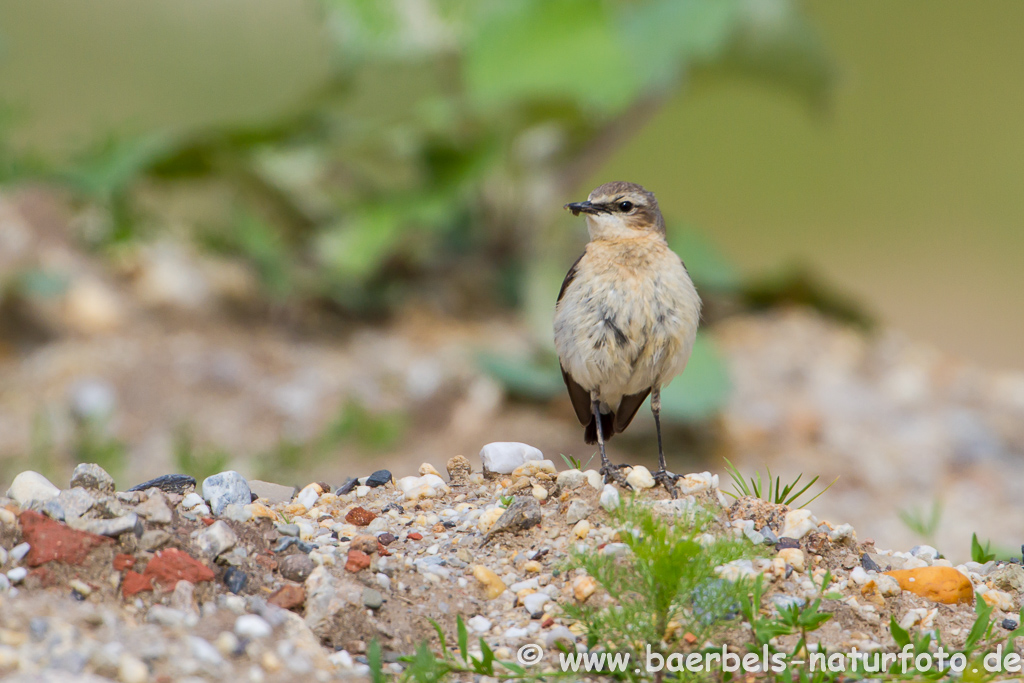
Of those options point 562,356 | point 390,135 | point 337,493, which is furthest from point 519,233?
point 337,493

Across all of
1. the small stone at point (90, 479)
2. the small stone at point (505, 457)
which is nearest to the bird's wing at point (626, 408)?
the small stone at point (505, 457)

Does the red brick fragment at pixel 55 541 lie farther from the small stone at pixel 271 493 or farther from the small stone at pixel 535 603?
the small stone at pixel 535 603

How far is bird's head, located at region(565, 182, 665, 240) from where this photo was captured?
13.2ft

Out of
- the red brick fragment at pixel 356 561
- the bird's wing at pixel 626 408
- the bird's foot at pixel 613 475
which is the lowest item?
the red brick fragment at pixel 356 561

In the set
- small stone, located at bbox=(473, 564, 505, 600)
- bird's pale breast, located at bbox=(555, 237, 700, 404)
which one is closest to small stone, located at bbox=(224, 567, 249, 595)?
small stone, located at bbox=(473, 564, 505, 600)

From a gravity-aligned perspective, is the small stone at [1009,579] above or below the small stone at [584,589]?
above

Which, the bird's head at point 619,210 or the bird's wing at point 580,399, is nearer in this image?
the bird's head at point 619,210

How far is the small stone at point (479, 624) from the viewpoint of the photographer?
8.80 feet

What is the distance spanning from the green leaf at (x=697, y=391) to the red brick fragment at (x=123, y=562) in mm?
3815

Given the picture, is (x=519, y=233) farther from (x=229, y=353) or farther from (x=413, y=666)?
(x=413, y=666)

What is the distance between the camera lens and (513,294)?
817 cm

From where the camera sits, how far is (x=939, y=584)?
301 cm

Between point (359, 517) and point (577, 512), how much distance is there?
678mm

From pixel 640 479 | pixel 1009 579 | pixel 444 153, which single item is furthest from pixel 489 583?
pixel 444 153
